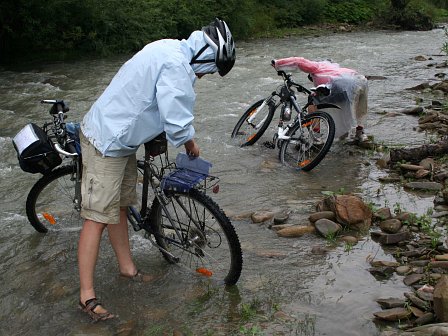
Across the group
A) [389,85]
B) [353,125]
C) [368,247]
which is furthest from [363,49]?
[368,247]

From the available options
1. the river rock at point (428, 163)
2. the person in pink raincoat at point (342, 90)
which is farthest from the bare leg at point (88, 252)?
the person in pink raincoat at point (342, 90)

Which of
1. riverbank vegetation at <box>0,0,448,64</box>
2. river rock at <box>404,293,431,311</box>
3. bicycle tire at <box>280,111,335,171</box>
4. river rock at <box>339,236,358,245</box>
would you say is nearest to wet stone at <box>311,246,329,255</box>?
river rock at <box>339,236,358,245</box>

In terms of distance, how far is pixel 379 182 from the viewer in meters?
6.37

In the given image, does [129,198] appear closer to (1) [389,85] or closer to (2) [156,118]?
(2) [156,118]

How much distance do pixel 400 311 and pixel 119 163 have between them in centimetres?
→ 218

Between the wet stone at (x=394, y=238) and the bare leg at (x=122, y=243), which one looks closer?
the bare leg at (x=122, y=243)

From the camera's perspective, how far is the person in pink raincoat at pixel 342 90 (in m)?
7.84

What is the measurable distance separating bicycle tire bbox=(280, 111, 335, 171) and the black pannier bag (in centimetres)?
383

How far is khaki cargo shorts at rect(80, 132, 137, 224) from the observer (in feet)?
12.0

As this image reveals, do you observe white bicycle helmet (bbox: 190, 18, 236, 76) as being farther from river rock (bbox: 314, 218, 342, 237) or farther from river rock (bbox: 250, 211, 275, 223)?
river rock (bbox: 250, 211, 275, 223)

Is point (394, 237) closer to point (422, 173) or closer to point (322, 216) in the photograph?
point (322, 216)

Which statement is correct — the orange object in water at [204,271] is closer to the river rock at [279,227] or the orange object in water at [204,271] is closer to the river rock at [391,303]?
the river rock at [279,227]

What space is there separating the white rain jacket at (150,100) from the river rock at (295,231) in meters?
1.92

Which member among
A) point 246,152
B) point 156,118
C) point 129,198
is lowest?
point 246,152
